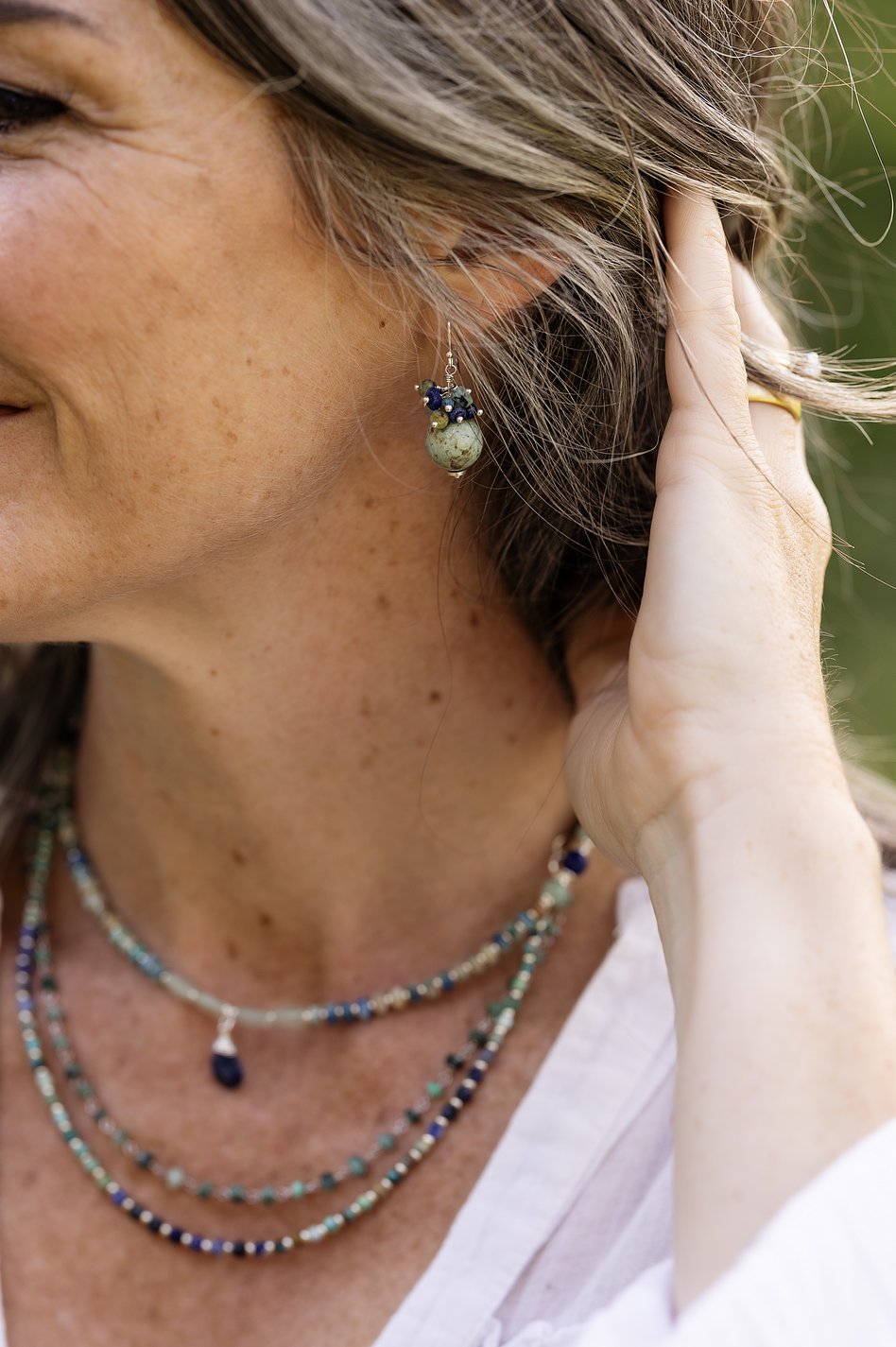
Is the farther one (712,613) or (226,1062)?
(226,1062)

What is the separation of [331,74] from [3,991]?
1.21 m

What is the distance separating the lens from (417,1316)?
144cm

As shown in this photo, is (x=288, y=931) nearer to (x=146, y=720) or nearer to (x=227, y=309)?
(x=146, y=720)

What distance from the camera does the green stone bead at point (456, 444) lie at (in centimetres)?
148

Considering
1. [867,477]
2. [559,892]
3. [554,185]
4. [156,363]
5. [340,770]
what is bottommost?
[867,477]

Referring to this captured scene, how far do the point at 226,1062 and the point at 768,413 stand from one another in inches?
39.6

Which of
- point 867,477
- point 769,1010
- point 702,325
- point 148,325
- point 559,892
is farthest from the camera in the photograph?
point 867,477

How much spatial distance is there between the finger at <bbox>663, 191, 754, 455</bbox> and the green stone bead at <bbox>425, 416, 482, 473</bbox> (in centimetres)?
21

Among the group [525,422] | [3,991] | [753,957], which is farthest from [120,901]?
[753,957]

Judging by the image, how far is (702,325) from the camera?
1.47 m

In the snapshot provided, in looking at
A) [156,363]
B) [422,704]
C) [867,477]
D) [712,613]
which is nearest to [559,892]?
[422,704]

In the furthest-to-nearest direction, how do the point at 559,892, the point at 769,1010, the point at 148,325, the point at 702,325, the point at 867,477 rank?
1. the point at 867,477
2. the point at 559,892
3. the point at 702,325
4. the point at 148,325
5. the point at 769,1010

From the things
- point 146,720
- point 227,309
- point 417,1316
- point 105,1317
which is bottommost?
point 105,1317

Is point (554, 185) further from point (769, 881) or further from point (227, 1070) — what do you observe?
point (227, 1070)
